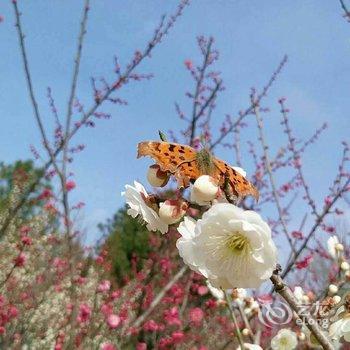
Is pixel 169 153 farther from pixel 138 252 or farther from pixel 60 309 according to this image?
pixel 138 252

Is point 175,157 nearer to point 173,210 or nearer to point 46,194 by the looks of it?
point 173,210

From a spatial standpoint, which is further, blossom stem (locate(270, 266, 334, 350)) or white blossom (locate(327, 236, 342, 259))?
white blossom (locate(327, 236, 342, 259))

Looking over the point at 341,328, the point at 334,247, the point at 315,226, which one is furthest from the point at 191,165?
the point at 315,226

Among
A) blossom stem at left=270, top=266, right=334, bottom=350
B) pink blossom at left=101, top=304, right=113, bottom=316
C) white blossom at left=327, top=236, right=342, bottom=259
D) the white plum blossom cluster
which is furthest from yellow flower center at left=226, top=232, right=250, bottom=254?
pink blossom at left=101, top=304, right=113, bottom=316

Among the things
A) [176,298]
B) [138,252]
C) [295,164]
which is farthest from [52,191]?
[138,252]

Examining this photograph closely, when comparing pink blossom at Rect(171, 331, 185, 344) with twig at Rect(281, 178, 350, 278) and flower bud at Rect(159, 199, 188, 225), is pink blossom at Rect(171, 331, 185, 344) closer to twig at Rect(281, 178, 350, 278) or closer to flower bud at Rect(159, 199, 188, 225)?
twig at Rect(281, 178, 350, 278)

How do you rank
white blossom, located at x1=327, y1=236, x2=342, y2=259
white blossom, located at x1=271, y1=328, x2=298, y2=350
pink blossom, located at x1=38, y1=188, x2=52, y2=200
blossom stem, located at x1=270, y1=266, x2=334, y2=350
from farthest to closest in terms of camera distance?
pink blossom, located at x1=38, y1=188, x2=52, y2=200 < white blossom, located at x1=327, y1=236, x2=342, y2=259 < white blossom, located at x1=271, y1=328, x2=298, y2=350 < blossom stem, located at x1=270, y1=266, x2=334, y2=350
